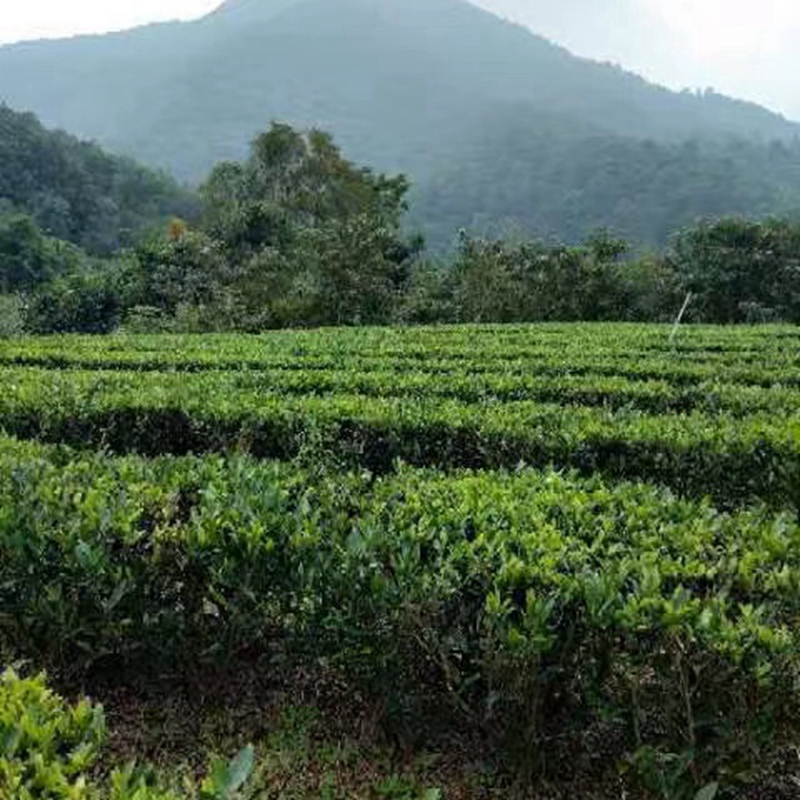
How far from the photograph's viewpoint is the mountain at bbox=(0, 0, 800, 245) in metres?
138

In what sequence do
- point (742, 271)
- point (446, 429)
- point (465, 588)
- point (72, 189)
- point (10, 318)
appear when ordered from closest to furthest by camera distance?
point (465, 588) → point (446, 429) → point (10, 318) → point (742, 271) → point (72, 189)

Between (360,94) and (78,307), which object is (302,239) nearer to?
(78,307)

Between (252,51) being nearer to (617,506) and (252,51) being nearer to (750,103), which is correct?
(750,103)

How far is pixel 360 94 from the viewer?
166625mm

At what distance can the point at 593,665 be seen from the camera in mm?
3662

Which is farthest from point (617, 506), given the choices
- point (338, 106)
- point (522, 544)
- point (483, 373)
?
point (338, 106)

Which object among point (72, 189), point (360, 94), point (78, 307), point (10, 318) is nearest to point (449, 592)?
point (10, 318)

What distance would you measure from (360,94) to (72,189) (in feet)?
383

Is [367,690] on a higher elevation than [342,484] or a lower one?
lower

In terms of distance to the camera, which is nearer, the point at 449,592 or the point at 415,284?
the point at 449,592

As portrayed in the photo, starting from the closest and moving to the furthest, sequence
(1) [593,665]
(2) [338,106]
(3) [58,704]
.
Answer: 1. (3) [58,704]
2. (1) [593,665]
3. (2) [338,106]

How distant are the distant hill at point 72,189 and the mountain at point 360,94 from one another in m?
59.8

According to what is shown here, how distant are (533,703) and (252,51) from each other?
188 metres

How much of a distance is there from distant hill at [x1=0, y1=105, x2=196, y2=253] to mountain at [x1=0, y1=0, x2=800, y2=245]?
196 feet
